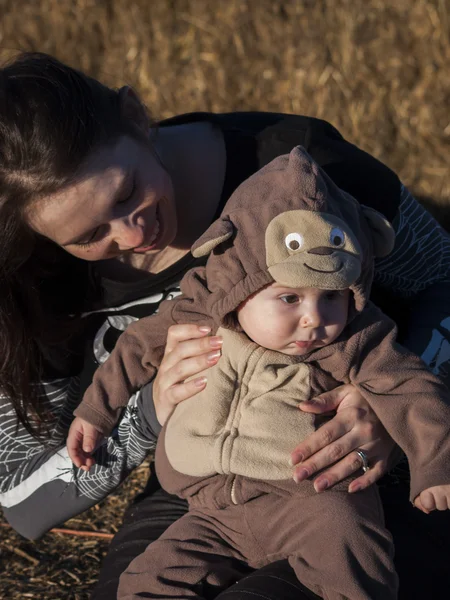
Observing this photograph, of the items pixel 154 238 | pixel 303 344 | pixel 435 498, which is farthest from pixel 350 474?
pixel 154 238

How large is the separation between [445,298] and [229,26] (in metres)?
2.03

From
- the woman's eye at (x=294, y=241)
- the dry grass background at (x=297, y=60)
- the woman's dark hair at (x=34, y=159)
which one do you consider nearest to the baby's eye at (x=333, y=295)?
the woman's eye at (x=294, y=241)

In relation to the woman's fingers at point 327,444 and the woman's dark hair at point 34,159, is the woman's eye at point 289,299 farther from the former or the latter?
the woman's dark hair at point 34,159

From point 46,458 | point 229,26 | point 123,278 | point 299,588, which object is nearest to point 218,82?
point 229,26

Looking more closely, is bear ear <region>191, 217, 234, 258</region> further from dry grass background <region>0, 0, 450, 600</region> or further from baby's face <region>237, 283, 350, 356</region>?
dry grass background <region>0, 0, 450, 600</region>

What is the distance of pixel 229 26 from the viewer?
3.91m

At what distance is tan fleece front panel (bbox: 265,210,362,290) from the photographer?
1.69 meters

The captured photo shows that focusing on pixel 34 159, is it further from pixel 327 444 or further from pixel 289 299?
pixel 327 444

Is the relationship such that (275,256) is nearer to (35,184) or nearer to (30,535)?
(35,184)

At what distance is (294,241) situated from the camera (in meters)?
1.71

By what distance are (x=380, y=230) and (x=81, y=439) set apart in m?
0.80

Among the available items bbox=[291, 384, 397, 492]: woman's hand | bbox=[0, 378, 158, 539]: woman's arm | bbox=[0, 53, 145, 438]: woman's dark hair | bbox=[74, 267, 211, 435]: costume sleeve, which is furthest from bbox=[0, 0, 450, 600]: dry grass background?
bbox=[291, 384, 397, 492]: woman's hand

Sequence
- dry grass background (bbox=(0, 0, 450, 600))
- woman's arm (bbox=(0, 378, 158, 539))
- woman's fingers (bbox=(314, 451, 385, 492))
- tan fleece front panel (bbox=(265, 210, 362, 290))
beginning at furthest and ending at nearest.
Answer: dry grass background (bbox=(0, 0, 450, 600)), woman's arm (bbox=(0, 378, 158, 539)), woman's fingers (bbox=(314, 451, 385, 492)), tan fleece front panel (bbox=(265, 210, 362, 290))

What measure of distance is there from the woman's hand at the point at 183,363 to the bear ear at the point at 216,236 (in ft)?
0.71
